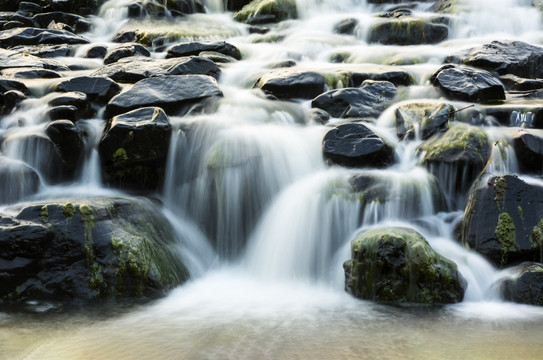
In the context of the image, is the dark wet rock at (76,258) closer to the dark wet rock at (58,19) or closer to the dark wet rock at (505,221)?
the dark wet rock at (505,221)

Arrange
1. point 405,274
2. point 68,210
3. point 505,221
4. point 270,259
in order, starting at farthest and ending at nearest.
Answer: point 270,259 → point 505,221 → point 68,210 → point 405,274

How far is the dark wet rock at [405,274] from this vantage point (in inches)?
203

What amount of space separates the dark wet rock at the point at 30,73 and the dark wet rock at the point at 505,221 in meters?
8.02

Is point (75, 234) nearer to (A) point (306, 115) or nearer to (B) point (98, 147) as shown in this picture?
(B) point (98, 147)

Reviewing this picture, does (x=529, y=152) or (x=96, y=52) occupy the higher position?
(x=96, y=52)

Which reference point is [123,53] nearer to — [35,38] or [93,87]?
[35,38]

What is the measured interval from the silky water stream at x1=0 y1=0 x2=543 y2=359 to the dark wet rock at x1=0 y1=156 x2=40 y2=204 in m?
0.13

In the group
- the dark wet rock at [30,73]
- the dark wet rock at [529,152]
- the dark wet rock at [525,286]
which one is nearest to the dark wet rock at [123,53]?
the dark wet rock at [30,73]

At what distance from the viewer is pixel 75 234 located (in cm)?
543

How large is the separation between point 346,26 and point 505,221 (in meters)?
10.8

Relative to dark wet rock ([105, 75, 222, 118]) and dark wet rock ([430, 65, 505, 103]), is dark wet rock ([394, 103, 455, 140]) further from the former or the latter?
dark wet rock ([105, 75, 222, 118])

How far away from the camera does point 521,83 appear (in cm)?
981

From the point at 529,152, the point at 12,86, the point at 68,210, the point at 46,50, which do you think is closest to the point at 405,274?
the point at 529,152

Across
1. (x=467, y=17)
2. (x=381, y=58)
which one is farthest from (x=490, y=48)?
(x=467, y=17)
